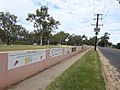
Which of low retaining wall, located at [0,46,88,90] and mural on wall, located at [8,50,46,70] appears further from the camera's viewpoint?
mural on wall, located at [8,50,46,70]

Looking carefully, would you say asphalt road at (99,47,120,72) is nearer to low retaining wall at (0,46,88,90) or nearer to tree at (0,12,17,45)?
low retaining wall at (0,46,88,90)

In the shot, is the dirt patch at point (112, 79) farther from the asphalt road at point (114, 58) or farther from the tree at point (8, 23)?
the tree at point (8, 23)

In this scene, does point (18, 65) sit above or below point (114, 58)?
above

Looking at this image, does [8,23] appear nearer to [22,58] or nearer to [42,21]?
[42,21]

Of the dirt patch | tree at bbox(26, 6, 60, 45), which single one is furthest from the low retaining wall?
tree at bbox(26, 6, 60, 45)

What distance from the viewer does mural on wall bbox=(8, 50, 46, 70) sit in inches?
393

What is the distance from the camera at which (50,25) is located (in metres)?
78.4

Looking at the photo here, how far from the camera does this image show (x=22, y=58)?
11180mm

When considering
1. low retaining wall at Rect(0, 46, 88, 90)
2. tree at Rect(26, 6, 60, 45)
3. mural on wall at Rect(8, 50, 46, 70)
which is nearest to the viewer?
low retaining wall at Rect(0, 46, 88, 90)

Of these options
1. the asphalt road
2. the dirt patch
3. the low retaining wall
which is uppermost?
the low retaining wall

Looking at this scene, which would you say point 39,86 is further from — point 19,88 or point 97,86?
point 97,86

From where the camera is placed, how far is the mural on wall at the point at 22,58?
9.98m

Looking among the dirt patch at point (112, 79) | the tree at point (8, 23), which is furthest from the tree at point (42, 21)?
the dirt patch at point (112, 79)

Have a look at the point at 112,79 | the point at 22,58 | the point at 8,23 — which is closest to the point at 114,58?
the point at 112,79
